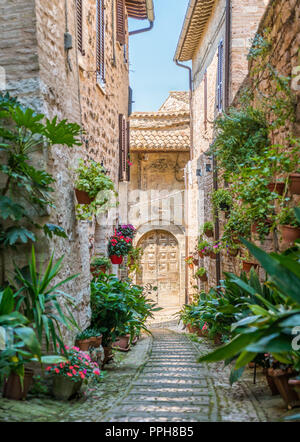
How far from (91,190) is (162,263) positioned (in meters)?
10.2

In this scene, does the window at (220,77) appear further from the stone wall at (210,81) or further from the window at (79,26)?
the window at (79,26)

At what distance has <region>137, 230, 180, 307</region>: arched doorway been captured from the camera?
14203 mm

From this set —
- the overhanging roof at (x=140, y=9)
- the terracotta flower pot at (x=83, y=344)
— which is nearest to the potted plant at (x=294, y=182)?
the terracotta flower pot at (x=83, y=344)

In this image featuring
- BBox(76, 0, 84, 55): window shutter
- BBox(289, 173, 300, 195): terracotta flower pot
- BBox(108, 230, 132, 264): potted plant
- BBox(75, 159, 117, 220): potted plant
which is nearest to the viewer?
BBox(289, 173, 300, 195): terracotta flower pot

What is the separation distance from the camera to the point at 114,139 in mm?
8188

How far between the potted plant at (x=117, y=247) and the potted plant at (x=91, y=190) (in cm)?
286

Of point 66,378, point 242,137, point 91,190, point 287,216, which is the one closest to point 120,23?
point 242,137

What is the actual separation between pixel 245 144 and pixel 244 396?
3005 mm

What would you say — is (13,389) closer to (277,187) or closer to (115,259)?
(277,187)

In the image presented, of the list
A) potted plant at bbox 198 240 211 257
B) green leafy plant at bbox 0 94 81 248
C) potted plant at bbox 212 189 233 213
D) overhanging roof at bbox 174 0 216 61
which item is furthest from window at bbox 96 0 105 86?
potted plant at bbox 198 240 211 257

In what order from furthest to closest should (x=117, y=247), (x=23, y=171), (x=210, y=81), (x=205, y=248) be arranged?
1. (x=210, y=81)
2. (x=205, y=248)
3. (x=117, y=247)
4. (x=23, y=171)

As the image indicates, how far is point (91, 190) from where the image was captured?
4211mm

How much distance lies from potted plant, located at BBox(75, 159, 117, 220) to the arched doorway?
32.4 feet

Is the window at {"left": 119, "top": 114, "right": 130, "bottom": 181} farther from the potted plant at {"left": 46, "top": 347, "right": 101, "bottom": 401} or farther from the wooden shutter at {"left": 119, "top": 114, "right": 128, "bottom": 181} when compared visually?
the potted plant at {"left": 46, "top": 347, "right": 101, "bottom": 401}
